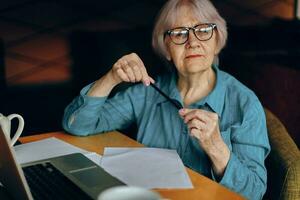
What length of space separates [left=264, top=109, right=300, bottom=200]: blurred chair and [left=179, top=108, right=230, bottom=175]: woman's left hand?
16 cm

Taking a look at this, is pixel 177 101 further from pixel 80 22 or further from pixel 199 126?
pixel 80 22

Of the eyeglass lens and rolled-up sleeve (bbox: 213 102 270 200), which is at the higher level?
the eyeglass lens

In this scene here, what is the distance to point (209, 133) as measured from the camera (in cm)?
127

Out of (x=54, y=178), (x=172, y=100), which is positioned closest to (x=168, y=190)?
(x=54, y=178)

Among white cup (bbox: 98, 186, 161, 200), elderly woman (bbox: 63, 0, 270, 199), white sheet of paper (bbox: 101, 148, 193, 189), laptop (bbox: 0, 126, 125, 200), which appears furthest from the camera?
elderly woman (bbox: 63, 0, 270, 199)

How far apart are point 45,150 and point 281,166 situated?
644 mm

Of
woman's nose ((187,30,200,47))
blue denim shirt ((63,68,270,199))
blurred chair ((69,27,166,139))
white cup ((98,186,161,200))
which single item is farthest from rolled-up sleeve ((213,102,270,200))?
blurred chair ((69,27,166,139))

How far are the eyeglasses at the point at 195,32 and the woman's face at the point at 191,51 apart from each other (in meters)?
0.01

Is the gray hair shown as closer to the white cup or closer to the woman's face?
the woman's face

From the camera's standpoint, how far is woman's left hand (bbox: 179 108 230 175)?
4.12ft

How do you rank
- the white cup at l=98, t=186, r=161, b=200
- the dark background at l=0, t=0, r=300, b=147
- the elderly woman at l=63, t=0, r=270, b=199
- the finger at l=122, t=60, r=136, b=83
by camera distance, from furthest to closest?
the dark background at l=0, t=0, r=300, b=147
the finger at l=122, t=60, r=136, b=83
the elderly woman at l=63, t=0, r=270, b=199
the white cup at l=98, t=186, r=161, b=200

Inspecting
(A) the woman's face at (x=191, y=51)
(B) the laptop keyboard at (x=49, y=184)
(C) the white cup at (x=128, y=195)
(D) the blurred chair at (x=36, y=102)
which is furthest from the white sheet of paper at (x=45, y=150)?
(D) the blurred chair at (x=36, y=102)

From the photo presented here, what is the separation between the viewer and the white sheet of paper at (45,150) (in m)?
1.33

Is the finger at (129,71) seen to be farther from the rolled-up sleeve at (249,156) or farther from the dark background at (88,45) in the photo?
the dark background at (88,45)
